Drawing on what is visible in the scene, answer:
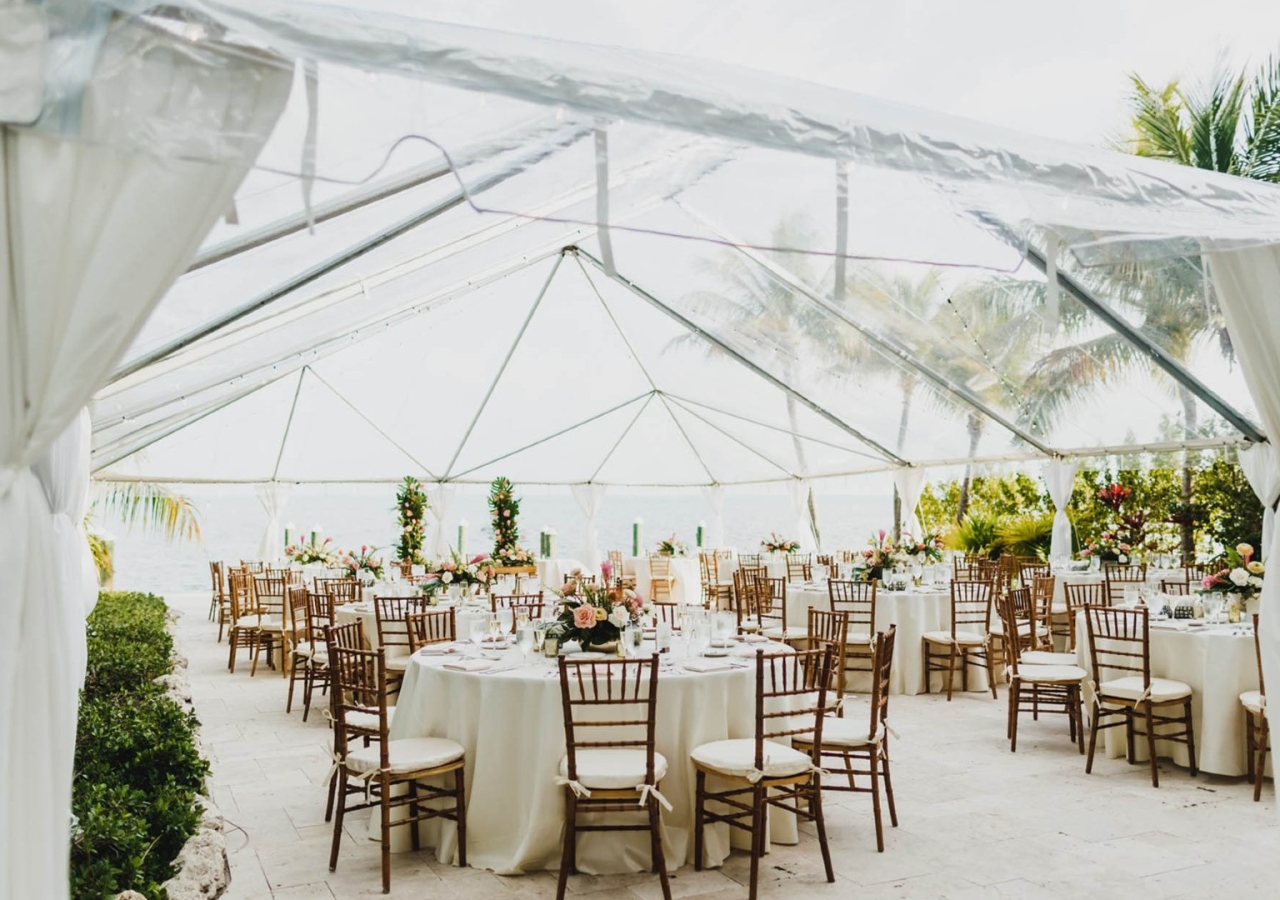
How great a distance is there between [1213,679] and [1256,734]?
0.39m

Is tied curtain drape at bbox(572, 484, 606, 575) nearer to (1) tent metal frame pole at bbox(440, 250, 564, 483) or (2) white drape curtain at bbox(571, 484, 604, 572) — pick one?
(2) white drape curtain at bbox(571, 484, 604, 572)

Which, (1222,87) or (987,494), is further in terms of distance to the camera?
(987,494)

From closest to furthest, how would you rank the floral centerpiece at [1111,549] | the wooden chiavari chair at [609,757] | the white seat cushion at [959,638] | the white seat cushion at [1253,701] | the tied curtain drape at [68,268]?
the tied curtain drape at [68,268]
the wooden chiavari chair at [609,757]
the white seat cushion at [1253,701]
the white seat cushion at [959,638]
the floral centerpiece at [1111,549]

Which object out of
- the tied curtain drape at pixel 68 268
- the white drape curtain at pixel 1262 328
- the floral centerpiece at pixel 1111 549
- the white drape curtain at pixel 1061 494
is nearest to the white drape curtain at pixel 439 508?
the white drape curtain at pixel 1061 494

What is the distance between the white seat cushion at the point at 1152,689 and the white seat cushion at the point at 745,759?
2691 mm

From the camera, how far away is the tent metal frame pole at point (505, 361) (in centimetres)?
1228

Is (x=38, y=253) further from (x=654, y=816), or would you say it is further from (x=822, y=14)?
(x=822, y=14)

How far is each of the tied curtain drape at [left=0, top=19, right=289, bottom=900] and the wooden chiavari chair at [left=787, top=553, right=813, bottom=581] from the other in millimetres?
9733

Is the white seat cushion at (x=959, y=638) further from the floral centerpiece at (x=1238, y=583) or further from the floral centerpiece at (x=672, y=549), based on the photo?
the floral centerpiece at (x=672, y=549)

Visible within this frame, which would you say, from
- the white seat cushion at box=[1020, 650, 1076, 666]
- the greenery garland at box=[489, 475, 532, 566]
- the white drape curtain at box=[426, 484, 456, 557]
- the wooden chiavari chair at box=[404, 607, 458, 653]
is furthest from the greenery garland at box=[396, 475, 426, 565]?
the white seat cushion at box=[1020, 650, 1076, 666]

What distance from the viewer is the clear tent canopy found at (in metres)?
2.45

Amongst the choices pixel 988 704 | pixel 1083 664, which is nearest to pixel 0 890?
pixel 1083 664

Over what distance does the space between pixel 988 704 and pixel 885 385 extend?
477 centimetres

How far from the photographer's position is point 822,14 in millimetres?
20484
